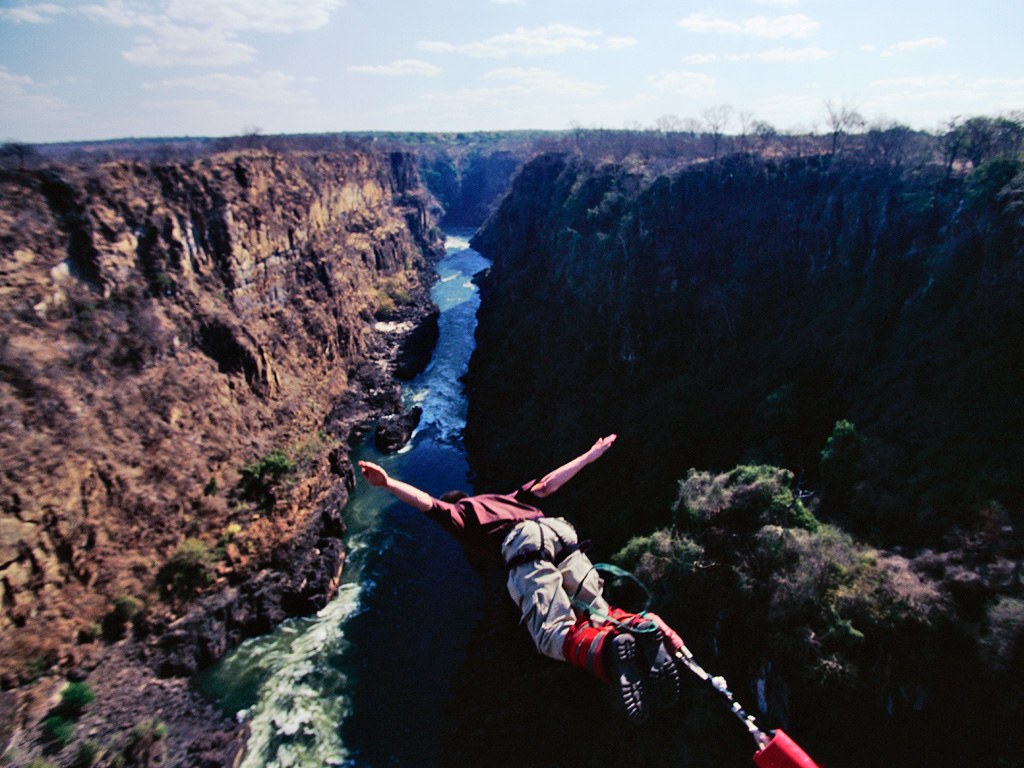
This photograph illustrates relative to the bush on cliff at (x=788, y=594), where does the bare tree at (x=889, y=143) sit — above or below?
above

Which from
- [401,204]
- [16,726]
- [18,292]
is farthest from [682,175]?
[401,204]

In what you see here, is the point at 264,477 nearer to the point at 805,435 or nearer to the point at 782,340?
the point at 805,435

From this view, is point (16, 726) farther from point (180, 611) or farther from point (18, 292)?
point (18, 292)

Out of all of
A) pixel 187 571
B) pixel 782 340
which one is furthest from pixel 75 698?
pixel 782 340

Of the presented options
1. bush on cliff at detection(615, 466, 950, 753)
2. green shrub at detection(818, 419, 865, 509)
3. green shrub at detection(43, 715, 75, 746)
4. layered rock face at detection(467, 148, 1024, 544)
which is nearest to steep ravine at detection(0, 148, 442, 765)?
green shrub at detection(43, 715, 75, 746)

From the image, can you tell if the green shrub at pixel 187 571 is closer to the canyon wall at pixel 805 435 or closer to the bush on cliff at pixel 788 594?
the canyon wall at pixel 805 435

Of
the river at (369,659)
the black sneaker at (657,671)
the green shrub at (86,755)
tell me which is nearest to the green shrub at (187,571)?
the river at (369,659)
